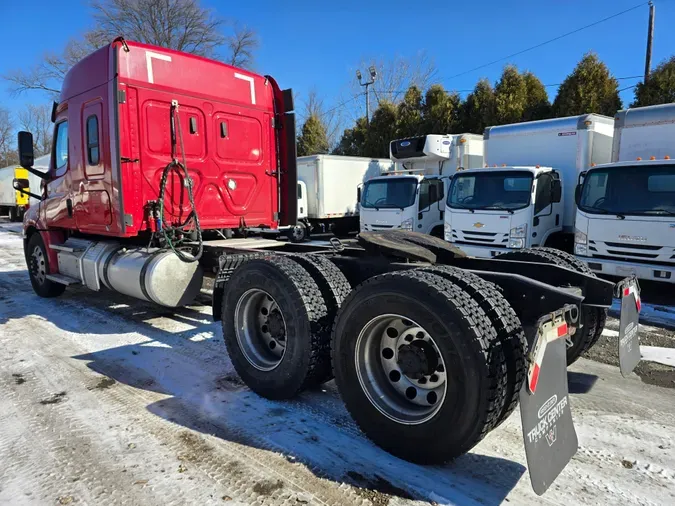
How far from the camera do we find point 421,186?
1225 cm

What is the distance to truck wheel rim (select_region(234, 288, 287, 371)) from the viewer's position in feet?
12.9

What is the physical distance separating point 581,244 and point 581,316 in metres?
4.89

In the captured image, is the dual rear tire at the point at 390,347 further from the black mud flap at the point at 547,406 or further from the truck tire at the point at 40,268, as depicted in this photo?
the truck tire at the point at 40,268

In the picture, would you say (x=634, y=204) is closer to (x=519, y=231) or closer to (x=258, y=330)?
(x=519, y=231)

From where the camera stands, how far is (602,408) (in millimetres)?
3613

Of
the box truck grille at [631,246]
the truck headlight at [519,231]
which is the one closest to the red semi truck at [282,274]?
the box truck grille at [631,246]

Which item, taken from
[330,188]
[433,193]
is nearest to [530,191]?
[433,193]

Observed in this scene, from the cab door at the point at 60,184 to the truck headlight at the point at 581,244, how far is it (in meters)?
7.88

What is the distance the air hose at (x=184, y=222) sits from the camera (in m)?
5.72

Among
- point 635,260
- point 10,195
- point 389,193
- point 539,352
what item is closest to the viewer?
point 539,352

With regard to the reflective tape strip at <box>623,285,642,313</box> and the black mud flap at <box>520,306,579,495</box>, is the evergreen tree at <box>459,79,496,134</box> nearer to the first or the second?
the reflective tape strip at <box>623,285,642,313</box>

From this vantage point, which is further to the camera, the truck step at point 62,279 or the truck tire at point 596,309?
the truck step at point 62,279

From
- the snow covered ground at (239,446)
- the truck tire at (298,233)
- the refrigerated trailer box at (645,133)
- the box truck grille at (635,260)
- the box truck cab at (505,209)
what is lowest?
the snow covered ground at (239,446)

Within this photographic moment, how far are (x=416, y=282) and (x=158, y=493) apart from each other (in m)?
1.85
